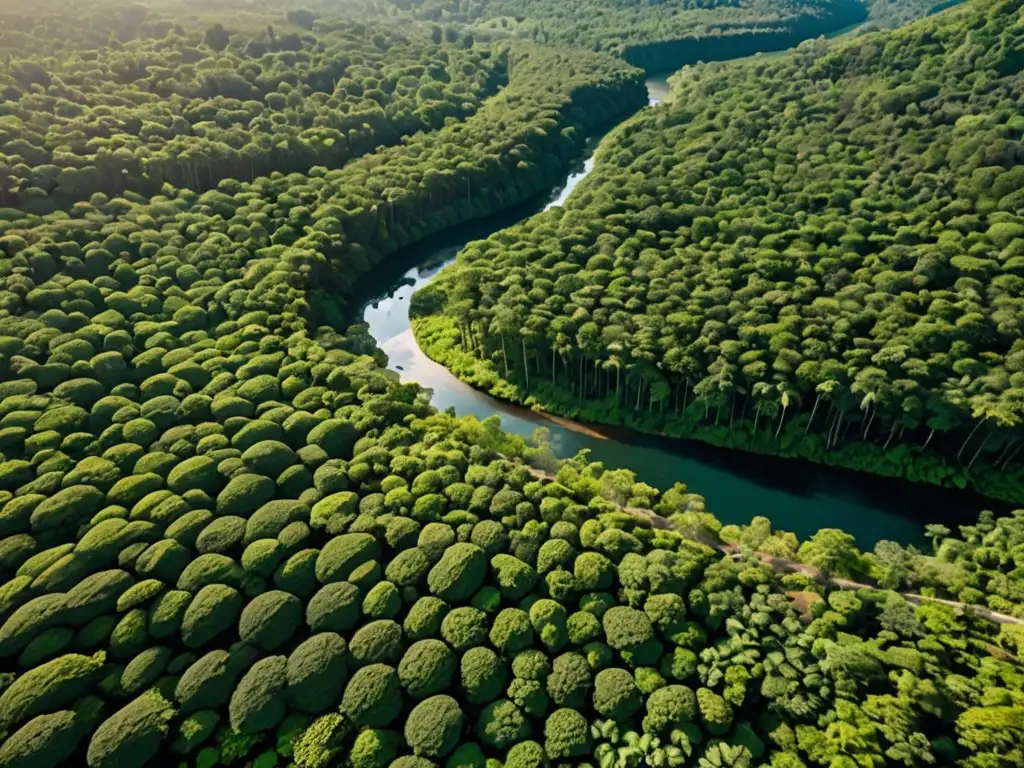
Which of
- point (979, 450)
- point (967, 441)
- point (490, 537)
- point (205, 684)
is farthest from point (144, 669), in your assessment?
point (979, 450)

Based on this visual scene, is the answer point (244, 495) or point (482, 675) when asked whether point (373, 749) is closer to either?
point (482, 675)

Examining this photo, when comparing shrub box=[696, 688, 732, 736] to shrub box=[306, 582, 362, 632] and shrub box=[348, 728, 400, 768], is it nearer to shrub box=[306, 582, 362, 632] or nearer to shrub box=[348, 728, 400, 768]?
shrub box=[348, 728, 400, 768]

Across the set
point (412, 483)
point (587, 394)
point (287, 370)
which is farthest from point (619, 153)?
point (412, 483)

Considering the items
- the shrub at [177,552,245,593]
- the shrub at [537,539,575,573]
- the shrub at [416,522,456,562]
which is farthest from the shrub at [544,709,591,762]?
the shrub at [177,552,245,593]

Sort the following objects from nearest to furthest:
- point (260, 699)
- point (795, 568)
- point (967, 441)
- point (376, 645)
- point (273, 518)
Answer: point (260, 699)
point (376, 645)
point (795, 568)
point (273, 518)
point (967, 441)

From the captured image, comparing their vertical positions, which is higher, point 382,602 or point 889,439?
point 382,602

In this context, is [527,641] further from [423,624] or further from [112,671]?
[112,671]
